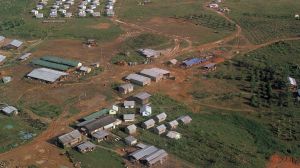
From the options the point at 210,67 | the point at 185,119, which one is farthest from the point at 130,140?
the point at 210,67

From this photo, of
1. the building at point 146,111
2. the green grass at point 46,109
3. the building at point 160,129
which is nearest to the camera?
the building at point 160,129

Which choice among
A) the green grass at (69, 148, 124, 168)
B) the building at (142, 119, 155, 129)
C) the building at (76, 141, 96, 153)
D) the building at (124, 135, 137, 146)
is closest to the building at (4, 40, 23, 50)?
the building at (142, 119, 155, 129)

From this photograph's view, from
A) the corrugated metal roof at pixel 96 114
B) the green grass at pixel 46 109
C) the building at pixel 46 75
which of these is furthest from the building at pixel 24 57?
the corrugated metal roof at pixel 96 114

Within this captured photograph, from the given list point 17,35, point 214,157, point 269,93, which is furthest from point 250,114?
point 17,35

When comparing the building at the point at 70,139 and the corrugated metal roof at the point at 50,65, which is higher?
the corrugated metal roof at the point at 50,65

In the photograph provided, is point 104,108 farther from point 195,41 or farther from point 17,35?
point 17,35

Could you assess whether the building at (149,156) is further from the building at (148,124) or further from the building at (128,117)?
the building at (128,117)
